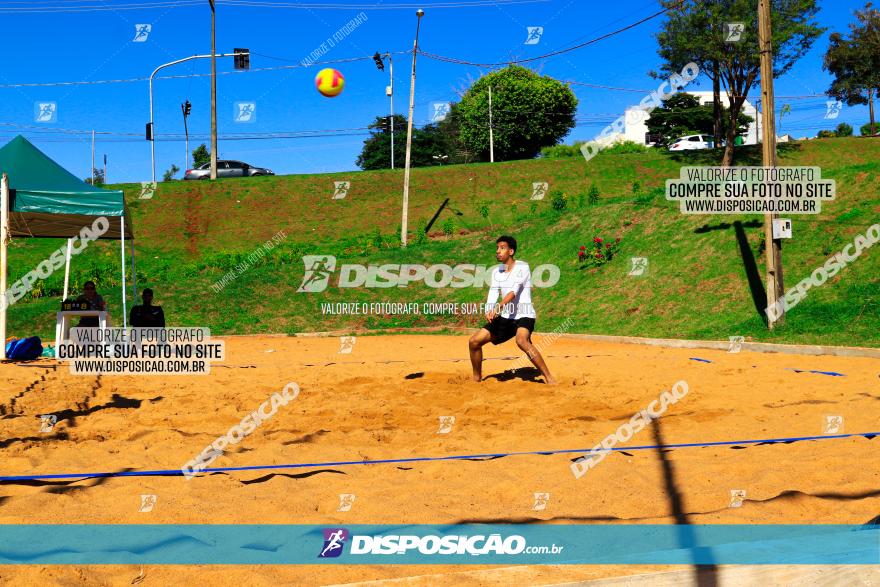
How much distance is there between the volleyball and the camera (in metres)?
16.2

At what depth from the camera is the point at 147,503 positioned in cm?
468

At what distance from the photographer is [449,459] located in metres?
5.82

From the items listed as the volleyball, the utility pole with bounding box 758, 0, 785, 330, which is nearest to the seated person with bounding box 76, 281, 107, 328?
the volleyball

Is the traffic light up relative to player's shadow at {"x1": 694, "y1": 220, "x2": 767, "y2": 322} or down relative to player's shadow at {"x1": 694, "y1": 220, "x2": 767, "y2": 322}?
up

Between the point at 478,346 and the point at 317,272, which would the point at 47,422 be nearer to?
the point at 478,346

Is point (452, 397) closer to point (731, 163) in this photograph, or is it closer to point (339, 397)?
point (339, 397)

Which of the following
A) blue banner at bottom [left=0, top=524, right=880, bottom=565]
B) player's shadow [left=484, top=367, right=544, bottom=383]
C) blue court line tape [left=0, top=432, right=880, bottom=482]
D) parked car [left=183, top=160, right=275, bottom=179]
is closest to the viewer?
blue banner at bottom [left=0, top=524, right=880, bottom=565]

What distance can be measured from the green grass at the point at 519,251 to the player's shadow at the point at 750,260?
6 cm

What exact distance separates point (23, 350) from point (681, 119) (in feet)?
212

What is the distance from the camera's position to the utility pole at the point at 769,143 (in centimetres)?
1434

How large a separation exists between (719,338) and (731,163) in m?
22.3

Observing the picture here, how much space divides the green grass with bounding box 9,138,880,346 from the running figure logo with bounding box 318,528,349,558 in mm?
11668

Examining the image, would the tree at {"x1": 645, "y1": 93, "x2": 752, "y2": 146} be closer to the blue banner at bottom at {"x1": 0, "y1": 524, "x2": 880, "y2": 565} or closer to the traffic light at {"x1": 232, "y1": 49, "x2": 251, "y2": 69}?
the traffic light at {"x1": 232, "y1": 49, "x2": 251, "y2": 69}

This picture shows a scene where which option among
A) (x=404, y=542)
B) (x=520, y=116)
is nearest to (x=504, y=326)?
(x=404, y=542)
